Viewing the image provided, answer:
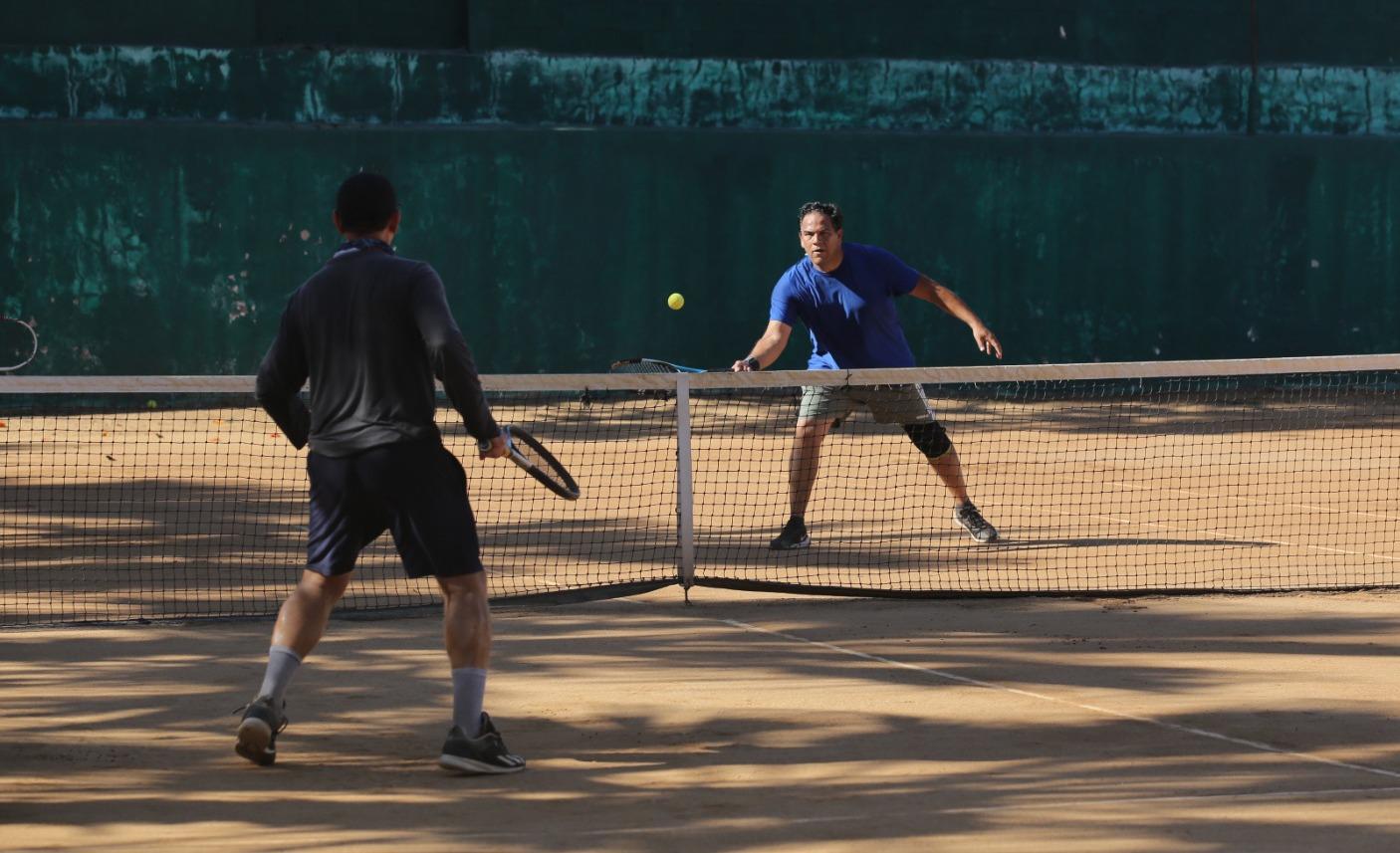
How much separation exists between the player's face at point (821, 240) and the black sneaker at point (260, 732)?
173 inches

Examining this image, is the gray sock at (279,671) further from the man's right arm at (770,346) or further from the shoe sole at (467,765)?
the man's right arm at (770,346)

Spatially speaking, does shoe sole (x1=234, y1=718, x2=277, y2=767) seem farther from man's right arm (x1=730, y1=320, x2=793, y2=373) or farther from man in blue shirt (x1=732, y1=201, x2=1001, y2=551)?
man in blue shirt (x1=732, y1=201, x2=1001, y2=551)

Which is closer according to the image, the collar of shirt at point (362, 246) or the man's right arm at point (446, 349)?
the man's right arm at point (446, 349)

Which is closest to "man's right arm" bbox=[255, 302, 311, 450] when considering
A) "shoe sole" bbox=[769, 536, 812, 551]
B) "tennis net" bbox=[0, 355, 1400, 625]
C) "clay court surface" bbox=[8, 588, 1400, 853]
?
"clay court surface" bbox=[8, 588, 1400, 853]

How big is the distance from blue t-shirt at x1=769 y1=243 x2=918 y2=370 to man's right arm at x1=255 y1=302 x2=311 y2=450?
13.1ft

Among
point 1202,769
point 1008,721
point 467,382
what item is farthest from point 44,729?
point 1202,769

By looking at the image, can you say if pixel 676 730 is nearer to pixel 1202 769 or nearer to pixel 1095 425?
pixel 1202 769

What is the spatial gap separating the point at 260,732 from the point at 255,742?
31mm

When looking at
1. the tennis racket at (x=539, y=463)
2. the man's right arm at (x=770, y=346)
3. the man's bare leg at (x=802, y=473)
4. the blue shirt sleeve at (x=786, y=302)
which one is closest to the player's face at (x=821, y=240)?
the blue shirt sleeve at (x=786, y=302)

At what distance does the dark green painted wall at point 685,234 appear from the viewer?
17531mm

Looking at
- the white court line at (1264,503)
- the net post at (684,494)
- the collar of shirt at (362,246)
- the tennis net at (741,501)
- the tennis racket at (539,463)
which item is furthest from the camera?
the white court line at (1264,503)

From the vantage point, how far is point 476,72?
1823 cm

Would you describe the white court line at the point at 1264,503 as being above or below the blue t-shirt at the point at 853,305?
below

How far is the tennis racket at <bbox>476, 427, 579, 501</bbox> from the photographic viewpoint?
525 cm
